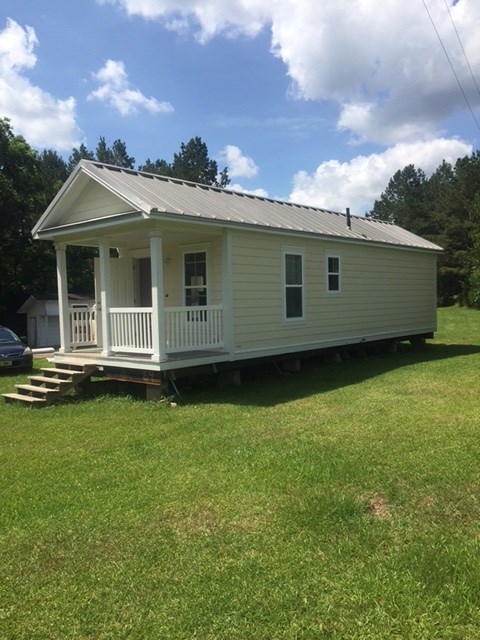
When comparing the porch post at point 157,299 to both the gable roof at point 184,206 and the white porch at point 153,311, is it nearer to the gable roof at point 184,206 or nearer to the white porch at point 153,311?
the white porch at point 153,311

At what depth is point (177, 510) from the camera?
4.39m

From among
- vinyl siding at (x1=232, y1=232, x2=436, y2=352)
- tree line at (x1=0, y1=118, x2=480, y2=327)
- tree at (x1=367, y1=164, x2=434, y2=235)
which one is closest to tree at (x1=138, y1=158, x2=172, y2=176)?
tree line at (x1=0, y1=118, x2=480, y2=327)

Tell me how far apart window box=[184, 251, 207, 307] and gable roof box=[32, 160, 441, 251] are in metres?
1.23

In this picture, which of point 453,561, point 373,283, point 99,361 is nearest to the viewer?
point 453,561

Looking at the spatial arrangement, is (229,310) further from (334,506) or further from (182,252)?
(334,506)

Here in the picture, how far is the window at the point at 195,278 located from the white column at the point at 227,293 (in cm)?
119

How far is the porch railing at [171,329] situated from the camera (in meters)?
9.35

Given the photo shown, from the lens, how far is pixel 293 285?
1177 centimetres

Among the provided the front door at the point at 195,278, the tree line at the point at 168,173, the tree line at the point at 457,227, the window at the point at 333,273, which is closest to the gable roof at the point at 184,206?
the window at the point at 333,273

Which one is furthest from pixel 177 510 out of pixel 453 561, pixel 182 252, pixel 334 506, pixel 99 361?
pixel 182 252

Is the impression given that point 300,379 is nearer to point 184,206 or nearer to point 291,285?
point 291,285

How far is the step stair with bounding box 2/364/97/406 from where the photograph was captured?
9219mm

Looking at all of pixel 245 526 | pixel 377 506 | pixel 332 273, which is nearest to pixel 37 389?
pixel 245 526

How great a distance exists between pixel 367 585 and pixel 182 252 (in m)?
9.03
